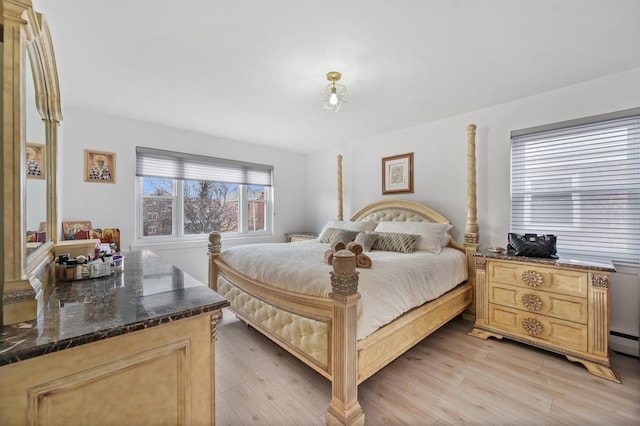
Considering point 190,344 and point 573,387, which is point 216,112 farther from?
point 573,387

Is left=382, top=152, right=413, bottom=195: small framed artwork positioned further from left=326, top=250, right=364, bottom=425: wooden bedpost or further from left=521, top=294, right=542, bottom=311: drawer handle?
left=326, top=250, right=364, bottom=425: wooden bedpost

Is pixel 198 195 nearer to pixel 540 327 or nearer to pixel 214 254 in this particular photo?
pixel 214 254

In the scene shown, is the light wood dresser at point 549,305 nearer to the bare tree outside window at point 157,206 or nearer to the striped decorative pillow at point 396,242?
the striped decorative pillow at point 396,242

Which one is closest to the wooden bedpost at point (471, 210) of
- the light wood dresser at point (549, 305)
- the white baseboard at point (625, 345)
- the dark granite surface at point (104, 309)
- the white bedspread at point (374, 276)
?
the white bedspread at point (374, 276)

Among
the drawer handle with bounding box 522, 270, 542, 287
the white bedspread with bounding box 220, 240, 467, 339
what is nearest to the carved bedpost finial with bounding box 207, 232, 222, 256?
the white bedspread with bounding box 220, 240, 467, 339

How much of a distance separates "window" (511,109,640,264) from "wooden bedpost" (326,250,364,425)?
241cm

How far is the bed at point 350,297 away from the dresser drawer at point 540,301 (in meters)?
0.37

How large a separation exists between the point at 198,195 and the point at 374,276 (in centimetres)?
334

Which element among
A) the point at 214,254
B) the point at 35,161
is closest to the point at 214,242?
the point at 214,254

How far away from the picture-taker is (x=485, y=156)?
10.1 ft

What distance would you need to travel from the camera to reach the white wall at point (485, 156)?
7.57 feet

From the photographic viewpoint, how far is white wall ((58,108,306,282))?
306cm

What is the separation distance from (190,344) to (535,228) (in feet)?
10.8

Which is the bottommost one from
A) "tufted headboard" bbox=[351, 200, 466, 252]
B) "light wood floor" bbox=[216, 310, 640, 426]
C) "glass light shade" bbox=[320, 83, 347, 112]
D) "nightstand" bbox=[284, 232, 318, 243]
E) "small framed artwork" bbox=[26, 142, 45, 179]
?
"light wood floor" bbox=[216, 310, 640, 426]
